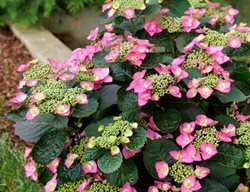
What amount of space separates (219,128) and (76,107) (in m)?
0.42

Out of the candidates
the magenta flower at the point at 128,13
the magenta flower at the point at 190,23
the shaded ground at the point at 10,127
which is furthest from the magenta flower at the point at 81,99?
the shaded ground at the point at 10,127

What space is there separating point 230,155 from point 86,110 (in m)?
0.42

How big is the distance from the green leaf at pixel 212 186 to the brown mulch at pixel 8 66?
58.7 inches

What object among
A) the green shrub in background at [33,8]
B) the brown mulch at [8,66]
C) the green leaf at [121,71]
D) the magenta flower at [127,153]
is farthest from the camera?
the green shrub in background at [33,8]

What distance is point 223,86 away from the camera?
4.60 ft

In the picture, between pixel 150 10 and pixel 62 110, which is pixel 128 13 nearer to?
pixel 150 10

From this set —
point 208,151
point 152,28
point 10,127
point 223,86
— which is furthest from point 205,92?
point 10,127

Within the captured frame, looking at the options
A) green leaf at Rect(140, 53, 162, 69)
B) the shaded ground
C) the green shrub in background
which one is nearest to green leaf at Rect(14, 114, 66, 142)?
green leaf at Rect(140, 53, 162, 69)

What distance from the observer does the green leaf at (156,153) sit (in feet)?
4.62

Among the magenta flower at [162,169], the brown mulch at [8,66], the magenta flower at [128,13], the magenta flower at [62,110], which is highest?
the magenta flower at [128,13]

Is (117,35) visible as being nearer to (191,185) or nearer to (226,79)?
(226,79)

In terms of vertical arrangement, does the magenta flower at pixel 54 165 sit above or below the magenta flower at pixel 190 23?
below

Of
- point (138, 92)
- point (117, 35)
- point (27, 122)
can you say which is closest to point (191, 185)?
point (138, 92)

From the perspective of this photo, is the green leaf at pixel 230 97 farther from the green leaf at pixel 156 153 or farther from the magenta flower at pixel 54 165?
the magenta flower at pixel 54 165
